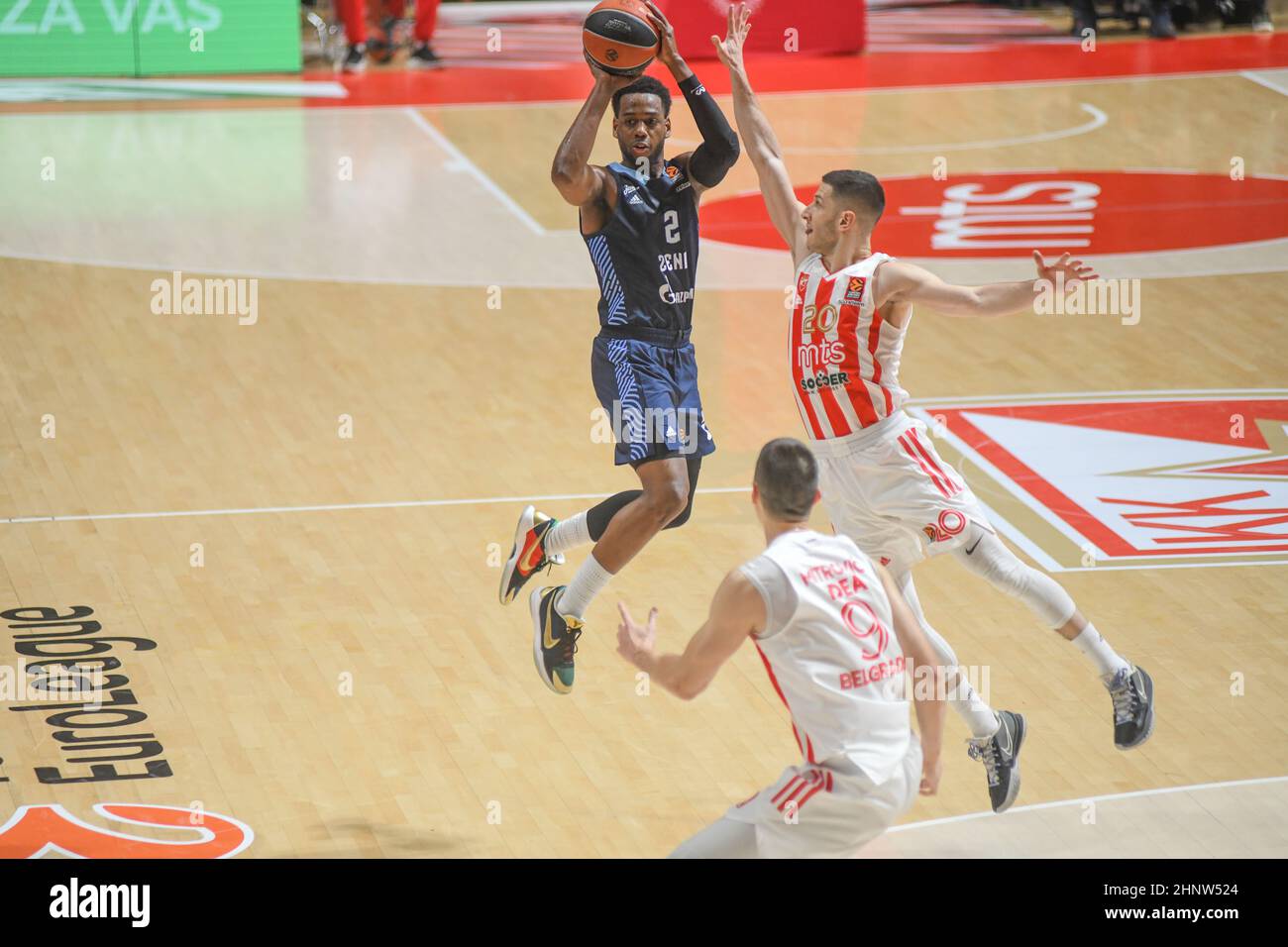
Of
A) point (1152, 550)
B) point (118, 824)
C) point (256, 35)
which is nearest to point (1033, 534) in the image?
point (1152, 550)

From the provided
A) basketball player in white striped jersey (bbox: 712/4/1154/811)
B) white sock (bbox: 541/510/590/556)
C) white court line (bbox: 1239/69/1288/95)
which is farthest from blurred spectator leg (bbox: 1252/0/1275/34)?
basketball player in white striped jersey (bbox: 712/4/1154/811)

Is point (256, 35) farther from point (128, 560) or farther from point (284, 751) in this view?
point (284, 751)

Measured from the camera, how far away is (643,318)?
786cm

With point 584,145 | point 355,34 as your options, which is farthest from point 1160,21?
point 584,145

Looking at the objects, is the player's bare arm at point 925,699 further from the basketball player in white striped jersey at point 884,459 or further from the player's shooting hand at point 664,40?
the player's shooting hand at point 664,40

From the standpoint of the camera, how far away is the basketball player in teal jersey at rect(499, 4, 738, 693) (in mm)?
7633

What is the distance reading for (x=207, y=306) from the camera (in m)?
13.4

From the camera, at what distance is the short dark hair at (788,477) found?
17.6 ft

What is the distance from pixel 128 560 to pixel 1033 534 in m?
4.50

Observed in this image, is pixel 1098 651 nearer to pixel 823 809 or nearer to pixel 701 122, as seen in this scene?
pixel 823 809

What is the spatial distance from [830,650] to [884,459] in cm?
180

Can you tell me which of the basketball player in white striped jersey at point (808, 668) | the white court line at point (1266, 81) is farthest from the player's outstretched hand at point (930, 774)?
the white court line at point (1266, 81)

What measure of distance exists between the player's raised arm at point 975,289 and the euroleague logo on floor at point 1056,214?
7.52 metres
